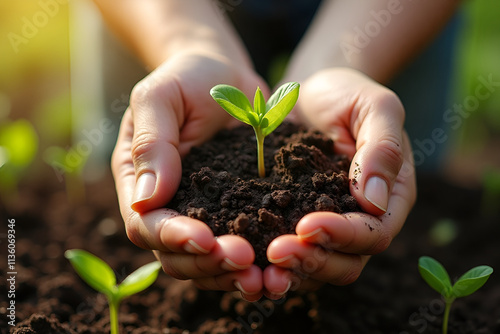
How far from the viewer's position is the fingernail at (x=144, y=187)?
1179mm

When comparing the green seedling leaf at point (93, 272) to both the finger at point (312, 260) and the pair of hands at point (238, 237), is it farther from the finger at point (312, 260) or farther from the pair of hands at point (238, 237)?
the finger at point (312, 260)

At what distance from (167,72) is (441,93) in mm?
2250

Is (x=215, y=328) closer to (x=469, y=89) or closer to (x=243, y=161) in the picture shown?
(x=243, y=161)

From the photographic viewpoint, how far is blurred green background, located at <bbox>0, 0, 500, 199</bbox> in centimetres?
307

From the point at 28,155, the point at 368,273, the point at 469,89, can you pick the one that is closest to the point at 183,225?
the point at 368,273

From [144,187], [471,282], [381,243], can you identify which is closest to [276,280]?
[381,243]

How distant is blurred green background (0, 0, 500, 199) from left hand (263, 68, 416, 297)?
180 centimetres

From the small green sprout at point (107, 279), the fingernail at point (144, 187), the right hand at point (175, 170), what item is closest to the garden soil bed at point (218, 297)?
the small green sprout at point (107, 279)

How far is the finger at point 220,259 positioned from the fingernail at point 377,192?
0.36m

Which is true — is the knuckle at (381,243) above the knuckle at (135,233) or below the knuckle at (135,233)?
above

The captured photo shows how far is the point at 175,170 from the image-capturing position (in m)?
1.28

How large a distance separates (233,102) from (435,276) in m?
0.73

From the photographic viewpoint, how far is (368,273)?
1854mm

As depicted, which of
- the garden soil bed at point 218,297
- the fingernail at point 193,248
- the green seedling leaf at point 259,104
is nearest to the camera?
the fingernail at point 193,248
